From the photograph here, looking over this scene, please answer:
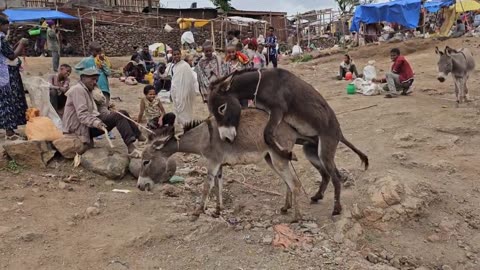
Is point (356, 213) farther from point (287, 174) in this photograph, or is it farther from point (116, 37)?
point (116, 37)

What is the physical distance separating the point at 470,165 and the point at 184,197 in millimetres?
4310

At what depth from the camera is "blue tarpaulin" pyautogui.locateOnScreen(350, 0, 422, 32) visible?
74.4 ft

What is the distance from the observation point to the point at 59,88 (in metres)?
8.13

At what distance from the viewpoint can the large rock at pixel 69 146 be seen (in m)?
6.69

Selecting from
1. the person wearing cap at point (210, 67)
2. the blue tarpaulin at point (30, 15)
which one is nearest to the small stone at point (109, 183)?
the person wearing cap at point (210, 67)

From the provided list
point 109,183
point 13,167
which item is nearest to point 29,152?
point 13,167

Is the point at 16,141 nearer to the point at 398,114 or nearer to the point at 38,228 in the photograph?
the point at 38,228

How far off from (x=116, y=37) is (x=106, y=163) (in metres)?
Answer: 21.2

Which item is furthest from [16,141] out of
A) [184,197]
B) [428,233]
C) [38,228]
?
[428,233]

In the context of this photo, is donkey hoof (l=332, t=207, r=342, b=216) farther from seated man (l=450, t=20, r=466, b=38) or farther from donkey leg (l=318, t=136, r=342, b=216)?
seated man (l=450, t=20, r=466, b=38)

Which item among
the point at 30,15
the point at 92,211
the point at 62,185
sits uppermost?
the point at 30,15

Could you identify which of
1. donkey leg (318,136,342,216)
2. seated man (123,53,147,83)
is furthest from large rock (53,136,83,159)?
seated man (123,53,147,83)

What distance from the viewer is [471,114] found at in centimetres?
979

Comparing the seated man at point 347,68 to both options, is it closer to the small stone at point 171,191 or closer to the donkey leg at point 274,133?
the small stone at point 171,191
